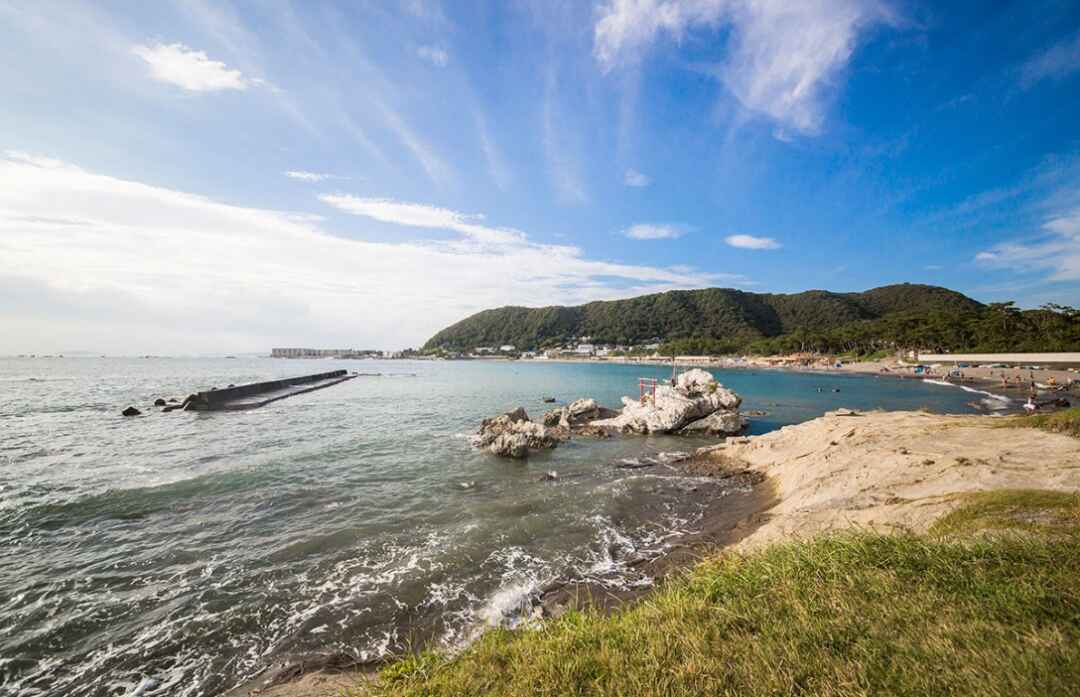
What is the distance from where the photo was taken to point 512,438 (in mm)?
23125

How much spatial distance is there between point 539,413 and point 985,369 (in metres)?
96.9

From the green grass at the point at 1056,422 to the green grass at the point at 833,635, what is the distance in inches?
443

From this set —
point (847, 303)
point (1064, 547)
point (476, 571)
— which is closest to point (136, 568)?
point (476, 571)

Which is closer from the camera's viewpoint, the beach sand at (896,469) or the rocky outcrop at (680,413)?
the beach sand at (896,469)

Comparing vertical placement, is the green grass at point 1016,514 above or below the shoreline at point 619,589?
above

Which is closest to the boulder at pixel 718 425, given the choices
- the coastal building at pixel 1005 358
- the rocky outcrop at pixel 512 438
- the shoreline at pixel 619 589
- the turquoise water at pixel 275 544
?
the turquoise water at pixel 275 544

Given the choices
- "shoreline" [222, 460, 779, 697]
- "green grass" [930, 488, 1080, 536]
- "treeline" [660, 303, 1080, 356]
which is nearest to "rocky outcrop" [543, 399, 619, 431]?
"shoreline" [222, 460, 779, 697]

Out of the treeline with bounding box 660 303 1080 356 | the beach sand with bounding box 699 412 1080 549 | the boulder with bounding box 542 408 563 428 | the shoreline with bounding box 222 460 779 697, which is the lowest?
the boulder with bounding box 542 408 563 428

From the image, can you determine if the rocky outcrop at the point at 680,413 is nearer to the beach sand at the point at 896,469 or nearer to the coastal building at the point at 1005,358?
the beach sand at the point at 896,469

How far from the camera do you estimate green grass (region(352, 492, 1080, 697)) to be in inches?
135

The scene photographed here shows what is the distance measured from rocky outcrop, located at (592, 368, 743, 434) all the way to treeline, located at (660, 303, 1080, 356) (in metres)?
114

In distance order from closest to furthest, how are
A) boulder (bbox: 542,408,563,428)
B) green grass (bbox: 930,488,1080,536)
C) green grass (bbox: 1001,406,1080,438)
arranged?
green grass (bbox: 930,488,1080,536) < green grass (bbox: 1001,406,1080,438) < boulder (bbox: 542,408,563,428)

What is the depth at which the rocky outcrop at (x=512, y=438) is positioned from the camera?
2270cm

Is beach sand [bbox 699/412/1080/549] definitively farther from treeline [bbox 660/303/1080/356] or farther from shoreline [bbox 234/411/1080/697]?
treeline [bbox 660/303/1080/356]
